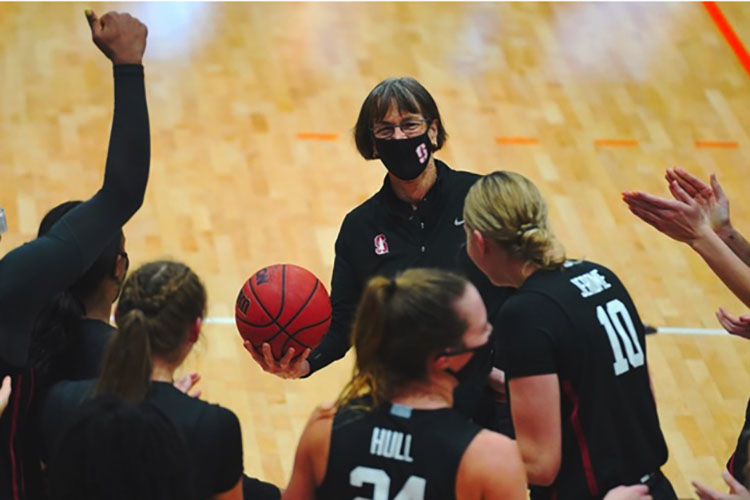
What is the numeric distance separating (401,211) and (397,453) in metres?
1.61

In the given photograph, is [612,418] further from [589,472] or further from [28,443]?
[28,443]

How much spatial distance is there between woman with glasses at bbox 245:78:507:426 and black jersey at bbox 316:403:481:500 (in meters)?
1.35

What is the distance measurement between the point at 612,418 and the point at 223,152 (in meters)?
5.17

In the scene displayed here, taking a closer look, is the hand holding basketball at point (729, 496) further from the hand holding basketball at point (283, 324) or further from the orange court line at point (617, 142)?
the orange court line at point (617, 142)

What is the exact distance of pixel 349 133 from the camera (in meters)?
7.94

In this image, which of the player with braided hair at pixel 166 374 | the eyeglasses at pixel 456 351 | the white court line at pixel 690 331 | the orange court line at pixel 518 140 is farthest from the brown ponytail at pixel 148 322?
the orange court line at pixel 518 140

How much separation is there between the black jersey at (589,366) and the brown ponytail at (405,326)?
379 millimetres

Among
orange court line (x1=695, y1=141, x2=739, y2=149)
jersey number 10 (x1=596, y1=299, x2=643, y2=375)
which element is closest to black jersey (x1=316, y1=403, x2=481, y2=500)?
jersey number 10 (x1=596, y1=299, x2=643, y2=375)

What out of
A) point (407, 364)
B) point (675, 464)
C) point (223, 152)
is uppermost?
point (407, 364)

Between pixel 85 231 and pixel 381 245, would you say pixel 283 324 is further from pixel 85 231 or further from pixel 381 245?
pixel 85 231

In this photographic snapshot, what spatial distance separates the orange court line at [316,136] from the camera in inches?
318

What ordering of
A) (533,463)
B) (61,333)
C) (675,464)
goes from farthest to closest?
(675,464), (61,333), (533,463)

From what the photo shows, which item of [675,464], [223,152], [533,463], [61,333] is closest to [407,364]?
[533,463]

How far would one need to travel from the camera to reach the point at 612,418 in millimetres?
3100
